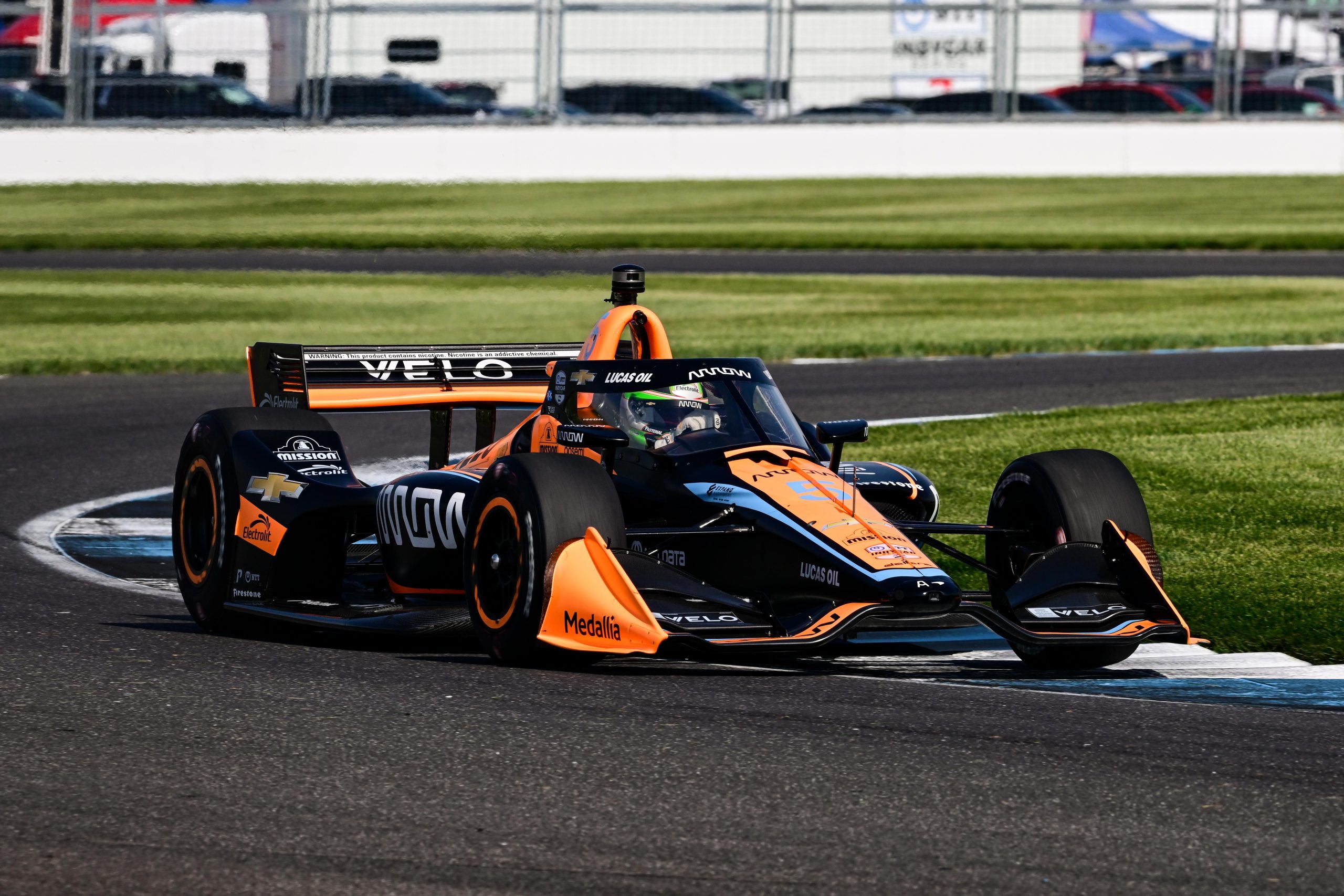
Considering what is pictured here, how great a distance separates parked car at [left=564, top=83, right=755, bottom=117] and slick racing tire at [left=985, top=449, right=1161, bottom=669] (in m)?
24.4

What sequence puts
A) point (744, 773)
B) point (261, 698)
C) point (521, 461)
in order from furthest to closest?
point (521, 461)
point (261, 698)
point (744, 773)

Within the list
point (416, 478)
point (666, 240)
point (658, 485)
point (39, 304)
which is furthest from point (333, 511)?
point (666, 240)

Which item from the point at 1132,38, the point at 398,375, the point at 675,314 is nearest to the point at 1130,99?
the point at 1132,38

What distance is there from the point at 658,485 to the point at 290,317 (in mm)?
13433

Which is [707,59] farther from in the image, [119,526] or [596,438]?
[596,438]

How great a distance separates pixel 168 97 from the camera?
29891 millimetres

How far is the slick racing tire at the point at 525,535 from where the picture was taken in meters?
6.25

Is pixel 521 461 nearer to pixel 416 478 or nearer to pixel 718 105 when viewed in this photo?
pixel 416 478

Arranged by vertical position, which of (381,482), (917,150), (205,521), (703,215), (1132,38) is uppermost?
(1132,38)

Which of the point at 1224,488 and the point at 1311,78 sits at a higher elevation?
the point at 1311,78

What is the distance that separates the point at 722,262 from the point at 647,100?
6786mm

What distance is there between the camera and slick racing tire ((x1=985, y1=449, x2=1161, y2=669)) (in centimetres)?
667

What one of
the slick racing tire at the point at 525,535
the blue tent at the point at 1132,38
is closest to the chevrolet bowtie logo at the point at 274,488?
the slick racing tire at the point at 525,535

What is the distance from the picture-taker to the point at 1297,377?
15.1 metres
